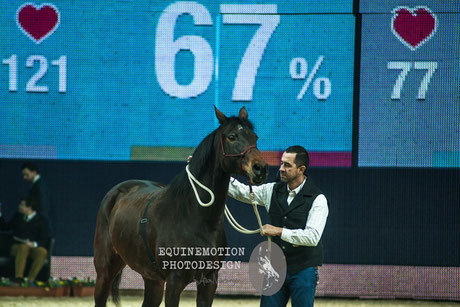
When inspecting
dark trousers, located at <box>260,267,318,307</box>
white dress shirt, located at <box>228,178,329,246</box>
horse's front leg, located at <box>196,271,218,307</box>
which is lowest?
horse's front leg, located at <box>196,271,218,307</box>

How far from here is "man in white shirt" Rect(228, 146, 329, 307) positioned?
3738mm

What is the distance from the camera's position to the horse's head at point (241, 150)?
3836 millimetres

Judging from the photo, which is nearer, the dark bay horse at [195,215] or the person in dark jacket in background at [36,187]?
the dark bay horse at [195,215]

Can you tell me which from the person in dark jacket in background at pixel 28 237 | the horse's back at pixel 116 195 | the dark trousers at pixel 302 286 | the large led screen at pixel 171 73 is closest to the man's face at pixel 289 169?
the dark trousers at pixel 302 286

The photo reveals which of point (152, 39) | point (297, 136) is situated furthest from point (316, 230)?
point (152, 39)

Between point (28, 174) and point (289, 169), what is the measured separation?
4.11 metres

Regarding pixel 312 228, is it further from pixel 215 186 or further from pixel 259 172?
pixel 215 186

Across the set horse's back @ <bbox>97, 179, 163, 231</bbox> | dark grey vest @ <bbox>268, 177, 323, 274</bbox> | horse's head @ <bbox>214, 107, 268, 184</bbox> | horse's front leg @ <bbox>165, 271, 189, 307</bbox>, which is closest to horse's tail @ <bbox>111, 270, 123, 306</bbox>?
horse's back @ <bbox>97, 179, 163, 231</bbox>

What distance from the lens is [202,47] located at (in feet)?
23.3

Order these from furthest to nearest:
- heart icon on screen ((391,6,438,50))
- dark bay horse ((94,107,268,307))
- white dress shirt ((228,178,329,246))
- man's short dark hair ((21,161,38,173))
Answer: man's short dark hair ((21,161,38,173)), heart icon on screen ((391,6,438,50)), dark bay horse ((94,107,268,307)), white dress shirt ((228,178,329,246))

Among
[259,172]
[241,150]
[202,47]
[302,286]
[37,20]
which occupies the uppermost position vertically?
[37,20]

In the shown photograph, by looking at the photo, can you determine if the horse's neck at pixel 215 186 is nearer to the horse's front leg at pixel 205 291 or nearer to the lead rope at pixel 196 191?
the lead rope at pixel 196 191

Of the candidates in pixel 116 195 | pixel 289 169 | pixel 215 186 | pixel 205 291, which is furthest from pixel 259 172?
pixel 116 195

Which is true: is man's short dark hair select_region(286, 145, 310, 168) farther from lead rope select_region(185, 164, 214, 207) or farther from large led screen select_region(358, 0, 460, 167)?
large led screen select_region(358, 0, 460, 167)
